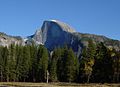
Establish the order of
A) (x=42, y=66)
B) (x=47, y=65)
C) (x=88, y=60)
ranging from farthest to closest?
(x=47, y=65), (x=42, y=66), (x=88, y=60)

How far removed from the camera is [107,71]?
110 metres

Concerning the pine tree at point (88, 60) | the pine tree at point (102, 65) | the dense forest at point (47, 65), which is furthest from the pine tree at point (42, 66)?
the pine tree at point (102, 65)

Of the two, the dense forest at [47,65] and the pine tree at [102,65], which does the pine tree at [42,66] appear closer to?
the dense forest at [47,65]

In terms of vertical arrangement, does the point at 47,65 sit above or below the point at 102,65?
above

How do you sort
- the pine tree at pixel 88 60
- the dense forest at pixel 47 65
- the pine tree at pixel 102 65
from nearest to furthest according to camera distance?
the pine tree at pixel 102 65
the pine tree at pixel 88 60
the dense forest at pixel 47 65

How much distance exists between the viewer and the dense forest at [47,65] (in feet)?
388

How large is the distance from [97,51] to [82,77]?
1257 cm

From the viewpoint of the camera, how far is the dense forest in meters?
118

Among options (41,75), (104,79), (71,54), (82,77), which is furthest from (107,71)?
(41,75)

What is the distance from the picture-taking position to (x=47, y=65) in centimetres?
13562

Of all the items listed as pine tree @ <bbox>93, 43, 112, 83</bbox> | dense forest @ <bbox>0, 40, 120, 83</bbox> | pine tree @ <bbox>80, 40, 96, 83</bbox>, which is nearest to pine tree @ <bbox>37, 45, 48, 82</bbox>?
dense forest @ <bbox>0, 40, 120, 83</bbox>

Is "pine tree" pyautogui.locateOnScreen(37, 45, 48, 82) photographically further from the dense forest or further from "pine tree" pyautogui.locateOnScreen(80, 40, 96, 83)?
"pine tree" pyautogui.locateOnScreen(80, 40, 96, 83)

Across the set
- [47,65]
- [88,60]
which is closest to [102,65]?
[88,60]

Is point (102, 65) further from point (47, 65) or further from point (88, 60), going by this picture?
point (47, 65)
